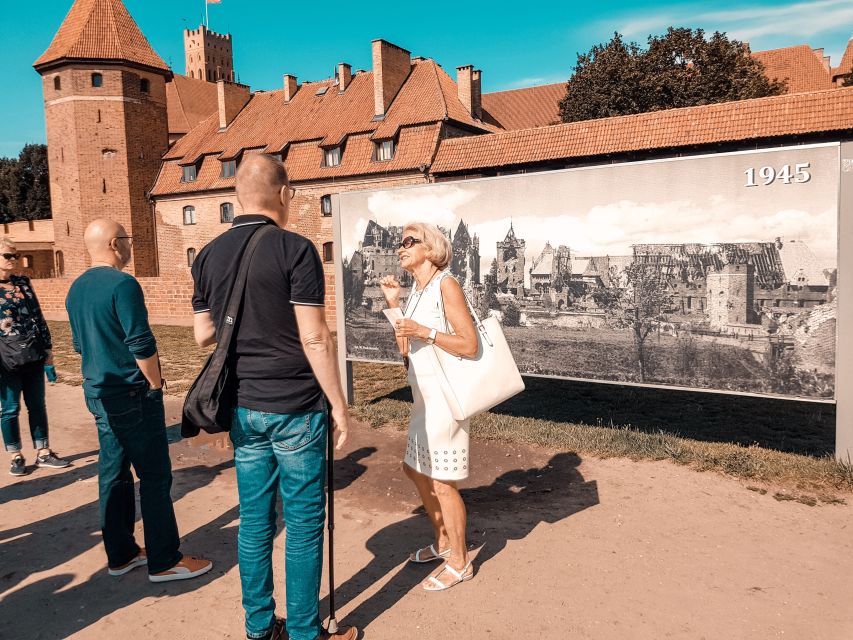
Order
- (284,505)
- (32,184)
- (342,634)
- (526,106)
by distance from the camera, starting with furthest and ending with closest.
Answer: (32,184) → (526,106) → (342,634) → (284,505)

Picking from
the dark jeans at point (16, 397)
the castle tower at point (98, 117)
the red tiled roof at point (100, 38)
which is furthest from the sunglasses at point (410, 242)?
the red tiled roof at point (100, 38)

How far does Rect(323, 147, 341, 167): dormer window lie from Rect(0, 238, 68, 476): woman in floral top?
2883 cm

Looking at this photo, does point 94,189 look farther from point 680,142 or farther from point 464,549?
point 464,549

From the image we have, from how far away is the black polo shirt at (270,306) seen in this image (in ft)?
8.38

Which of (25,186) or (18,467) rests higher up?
(25,186)

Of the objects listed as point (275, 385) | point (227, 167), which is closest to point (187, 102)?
point (227, 167)

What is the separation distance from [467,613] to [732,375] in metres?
3.13

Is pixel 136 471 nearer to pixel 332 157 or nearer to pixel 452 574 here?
pixel 452 574

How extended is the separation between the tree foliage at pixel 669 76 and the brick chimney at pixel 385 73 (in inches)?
359

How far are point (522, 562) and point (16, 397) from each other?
4.60 metres

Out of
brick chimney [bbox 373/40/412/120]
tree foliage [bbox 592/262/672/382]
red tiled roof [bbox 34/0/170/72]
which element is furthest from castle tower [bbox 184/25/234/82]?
tree foliage [bbox 592/262/672/382]

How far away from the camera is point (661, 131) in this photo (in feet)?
79.7

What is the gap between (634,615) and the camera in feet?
10.5

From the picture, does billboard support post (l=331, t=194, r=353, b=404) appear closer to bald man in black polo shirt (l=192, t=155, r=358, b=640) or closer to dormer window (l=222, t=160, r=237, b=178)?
bald man in black polo shirt (l=192, t=155, r=358, b=640)
